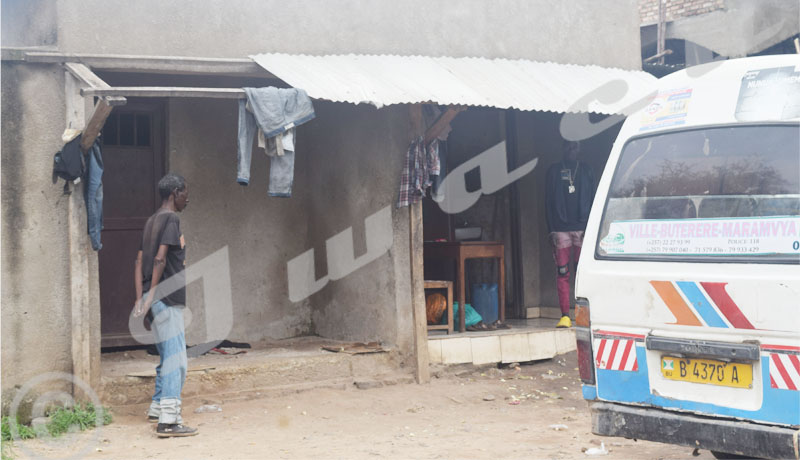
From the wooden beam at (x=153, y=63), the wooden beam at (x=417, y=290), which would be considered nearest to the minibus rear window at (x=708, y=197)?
the wooden beam at (x=417, y=290)

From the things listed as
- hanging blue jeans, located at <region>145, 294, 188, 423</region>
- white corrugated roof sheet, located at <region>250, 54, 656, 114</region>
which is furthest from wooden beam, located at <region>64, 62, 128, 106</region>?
hanging blue jeans, located at <region>145, 294, 188, 423</region>

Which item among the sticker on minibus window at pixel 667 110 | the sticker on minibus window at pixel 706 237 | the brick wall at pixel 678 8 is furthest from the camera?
the brick wall at pixel 678 8

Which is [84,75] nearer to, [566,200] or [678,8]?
[566,200]

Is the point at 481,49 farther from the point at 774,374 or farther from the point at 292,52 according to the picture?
the point at 774,374

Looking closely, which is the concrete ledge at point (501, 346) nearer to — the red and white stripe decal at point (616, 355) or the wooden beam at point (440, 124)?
the wooden beam at point (440, 124)

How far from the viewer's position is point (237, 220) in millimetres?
8773

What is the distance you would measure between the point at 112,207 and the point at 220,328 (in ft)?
5.32

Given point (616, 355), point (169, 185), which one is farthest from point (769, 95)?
point (169, 185)

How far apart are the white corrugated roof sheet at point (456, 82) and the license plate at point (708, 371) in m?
3.51

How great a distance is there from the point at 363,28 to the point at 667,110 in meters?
4.43

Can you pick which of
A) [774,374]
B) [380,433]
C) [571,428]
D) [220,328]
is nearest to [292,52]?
[220,328]

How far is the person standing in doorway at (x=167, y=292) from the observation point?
6086 millimetres

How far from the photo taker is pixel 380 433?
6.59 metres

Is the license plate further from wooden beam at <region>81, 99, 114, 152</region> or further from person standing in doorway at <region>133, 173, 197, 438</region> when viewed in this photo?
wooden beam at <region>81, 99, 114, 152</region>
